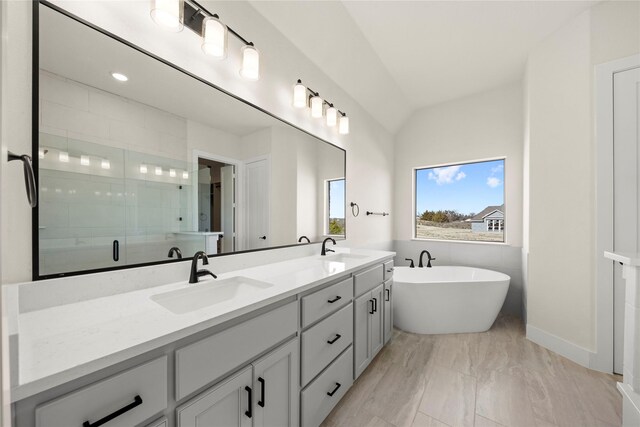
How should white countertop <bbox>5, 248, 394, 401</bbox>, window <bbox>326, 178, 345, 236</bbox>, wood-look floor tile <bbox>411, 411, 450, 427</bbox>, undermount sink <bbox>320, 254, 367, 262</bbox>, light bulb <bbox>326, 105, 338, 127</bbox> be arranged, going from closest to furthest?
white countertop <bbox>5, 248, 394, 401</bbox>
wood-look floor tile <bbox>411, 411, 450, 427</bbox>
undermount sink <bbox>320, 254, 367, 262</bbox>
light bulb <bbox>326, 105, 338, 127</bbox>
window <bbox>326, 178, 345, 236</bbox>

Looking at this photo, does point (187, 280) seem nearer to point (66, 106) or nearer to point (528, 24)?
point (66, 106)

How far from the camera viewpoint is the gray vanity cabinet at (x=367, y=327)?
1.73 m

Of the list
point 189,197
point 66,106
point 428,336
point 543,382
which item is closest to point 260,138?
point 189,197

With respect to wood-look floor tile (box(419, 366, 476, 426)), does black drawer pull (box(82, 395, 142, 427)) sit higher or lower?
higher

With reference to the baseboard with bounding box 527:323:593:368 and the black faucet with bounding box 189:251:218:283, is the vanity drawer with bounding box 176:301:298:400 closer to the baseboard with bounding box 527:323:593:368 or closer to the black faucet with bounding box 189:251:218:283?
the black faucet with bounding box 189:251:218:283

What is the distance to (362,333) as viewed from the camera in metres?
1.79

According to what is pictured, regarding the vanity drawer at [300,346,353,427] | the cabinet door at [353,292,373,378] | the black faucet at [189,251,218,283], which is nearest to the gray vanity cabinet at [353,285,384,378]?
the cabinet door at [353,292,373,378]

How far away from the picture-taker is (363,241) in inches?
119

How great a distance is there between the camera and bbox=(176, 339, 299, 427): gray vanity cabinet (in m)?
0.80

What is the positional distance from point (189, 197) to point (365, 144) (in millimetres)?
2310

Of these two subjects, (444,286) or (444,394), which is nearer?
(444,394)

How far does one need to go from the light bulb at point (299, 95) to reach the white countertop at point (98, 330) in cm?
141

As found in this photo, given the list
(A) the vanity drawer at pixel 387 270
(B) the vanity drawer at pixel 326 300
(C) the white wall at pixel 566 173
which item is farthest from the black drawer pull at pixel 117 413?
(C) the white wall at pixel 566 173

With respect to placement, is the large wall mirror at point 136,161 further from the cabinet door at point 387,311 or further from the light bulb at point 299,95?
the cabinet door at point 387,311
